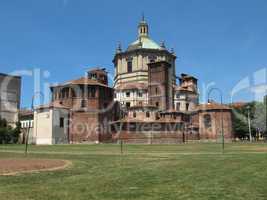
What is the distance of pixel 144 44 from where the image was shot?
107375mm

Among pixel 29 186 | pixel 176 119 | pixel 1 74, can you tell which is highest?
pixel 1 74

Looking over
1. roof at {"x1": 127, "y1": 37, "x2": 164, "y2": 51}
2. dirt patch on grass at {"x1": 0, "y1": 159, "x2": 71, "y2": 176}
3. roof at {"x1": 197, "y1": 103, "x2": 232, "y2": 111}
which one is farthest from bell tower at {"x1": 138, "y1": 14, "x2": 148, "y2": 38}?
dirt patch on grass at {"x1": 0, "y1": 159, "x2": 71, "y2": 176}

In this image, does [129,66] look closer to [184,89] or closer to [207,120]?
[184,89]

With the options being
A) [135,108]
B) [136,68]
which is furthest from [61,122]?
[136,68]

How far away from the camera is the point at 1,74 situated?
91375mm

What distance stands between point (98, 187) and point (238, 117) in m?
94.7

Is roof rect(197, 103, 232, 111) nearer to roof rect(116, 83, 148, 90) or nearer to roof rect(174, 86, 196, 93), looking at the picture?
roof rect(174, 86, 196, 93)

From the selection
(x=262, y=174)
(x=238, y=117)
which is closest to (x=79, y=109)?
(x=238, y=117)

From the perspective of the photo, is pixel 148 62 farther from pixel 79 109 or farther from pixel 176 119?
pixel 79 109

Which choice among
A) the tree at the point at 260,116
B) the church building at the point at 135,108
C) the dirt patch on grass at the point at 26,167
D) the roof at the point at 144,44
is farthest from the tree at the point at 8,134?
the dirt patch on grass at the point at 26,167

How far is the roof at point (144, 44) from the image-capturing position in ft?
347

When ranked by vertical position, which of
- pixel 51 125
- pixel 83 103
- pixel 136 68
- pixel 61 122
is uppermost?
pixel 136 68

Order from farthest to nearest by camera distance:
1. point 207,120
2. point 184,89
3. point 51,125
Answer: point 184,89 → point 207,120 → point 51,125

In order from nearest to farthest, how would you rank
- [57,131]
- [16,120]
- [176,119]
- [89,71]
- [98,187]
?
1. [98,187]
2. [57,131]
3. [176,119]
4. [16,120]
5. [89,71]
